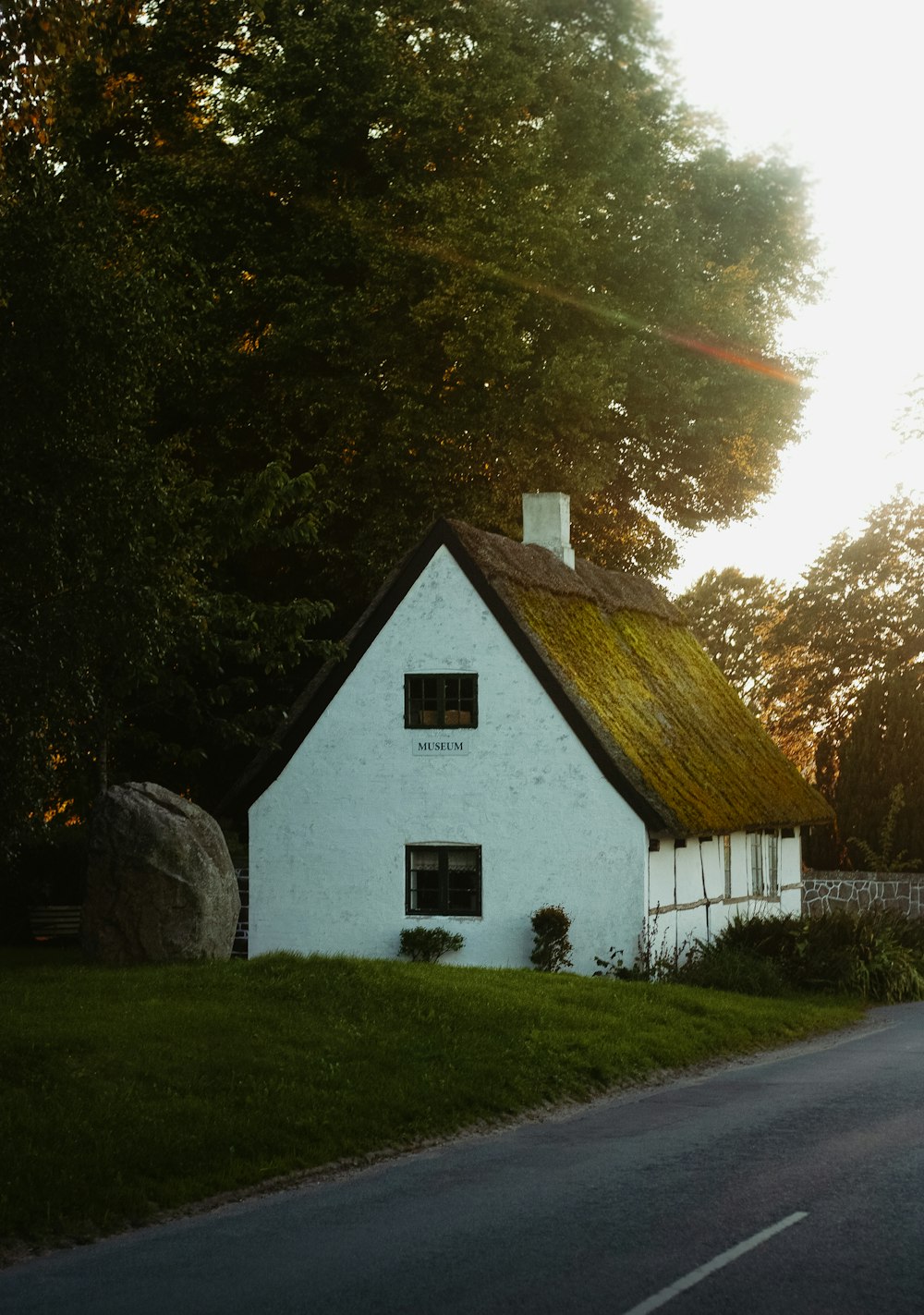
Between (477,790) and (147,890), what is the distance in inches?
301

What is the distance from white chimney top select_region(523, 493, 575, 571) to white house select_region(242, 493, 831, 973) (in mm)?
2025

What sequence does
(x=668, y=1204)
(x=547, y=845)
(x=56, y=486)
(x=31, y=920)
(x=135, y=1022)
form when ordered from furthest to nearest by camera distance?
(x=31, y=920)
(x=547, y=845)
(x=56, y=486)
(x=135, y=1022)
(x=668, y=1204)

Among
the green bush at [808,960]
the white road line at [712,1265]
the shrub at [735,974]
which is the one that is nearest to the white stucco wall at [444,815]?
the shrub at [735,974]

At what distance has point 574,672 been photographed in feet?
90.2

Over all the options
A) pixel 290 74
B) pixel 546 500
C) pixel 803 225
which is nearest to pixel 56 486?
pixel 546 500

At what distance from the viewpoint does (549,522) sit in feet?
103

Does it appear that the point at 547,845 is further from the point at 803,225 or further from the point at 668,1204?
the point at 803,225

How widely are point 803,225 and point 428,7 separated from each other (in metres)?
10.4

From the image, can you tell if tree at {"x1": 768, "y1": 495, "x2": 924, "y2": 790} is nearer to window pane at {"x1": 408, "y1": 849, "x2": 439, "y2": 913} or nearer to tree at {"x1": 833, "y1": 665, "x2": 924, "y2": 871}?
tree at {"x1": 833, "y1": 665, "x2": 924, "y2": 871}

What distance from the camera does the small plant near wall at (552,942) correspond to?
25.7m

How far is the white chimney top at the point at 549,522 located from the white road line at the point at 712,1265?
22383 millimetres

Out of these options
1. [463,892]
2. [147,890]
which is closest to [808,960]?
[463,892]

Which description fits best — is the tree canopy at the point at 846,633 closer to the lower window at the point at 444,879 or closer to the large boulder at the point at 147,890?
the lower window at the point at 444,879

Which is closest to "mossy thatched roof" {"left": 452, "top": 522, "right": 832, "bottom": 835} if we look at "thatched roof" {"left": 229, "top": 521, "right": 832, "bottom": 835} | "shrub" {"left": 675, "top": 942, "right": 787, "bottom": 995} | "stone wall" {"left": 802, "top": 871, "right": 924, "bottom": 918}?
"thatched roof" {"left": 229, "top": 521, "right": 832, "bottom": 835}
